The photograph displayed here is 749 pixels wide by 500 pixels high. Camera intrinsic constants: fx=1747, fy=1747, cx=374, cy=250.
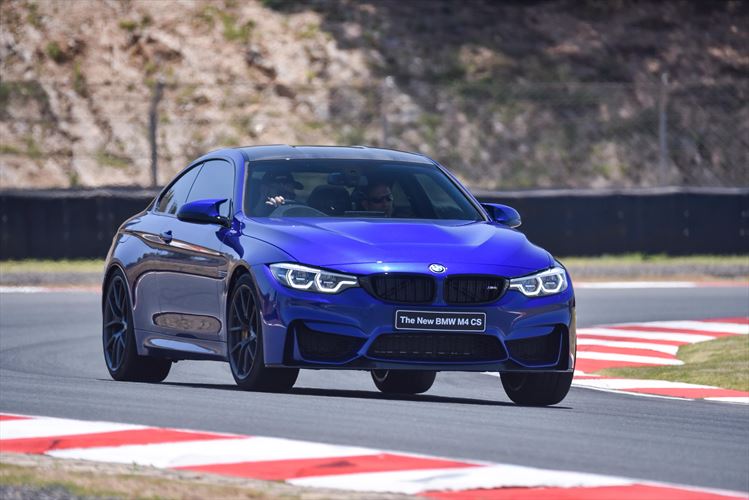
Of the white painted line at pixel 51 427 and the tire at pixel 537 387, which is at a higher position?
the white painted line at pixel 51 427

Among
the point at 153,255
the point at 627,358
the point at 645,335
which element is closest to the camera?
the point at 153,255

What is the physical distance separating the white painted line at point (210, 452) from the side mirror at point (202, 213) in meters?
2.31

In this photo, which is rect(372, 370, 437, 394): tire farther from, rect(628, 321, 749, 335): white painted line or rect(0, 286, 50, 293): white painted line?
rect(0, 286, 50, 293): white painted line

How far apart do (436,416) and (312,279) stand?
3.17 ft

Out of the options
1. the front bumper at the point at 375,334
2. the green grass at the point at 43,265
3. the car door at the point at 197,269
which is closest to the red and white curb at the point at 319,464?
the front bumper at the point at 375,334

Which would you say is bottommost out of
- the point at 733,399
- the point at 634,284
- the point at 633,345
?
the point at 634,284

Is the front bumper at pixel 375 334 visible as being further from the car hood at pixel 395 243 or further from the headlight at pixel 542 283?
the car hood at pixel 395 243

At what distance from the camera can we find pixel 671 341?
619 inches

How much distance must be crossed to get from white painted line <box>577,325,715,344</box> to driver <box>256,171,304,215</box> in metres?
6.15

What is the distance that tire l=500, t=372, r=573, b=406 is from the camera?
32.4 ft

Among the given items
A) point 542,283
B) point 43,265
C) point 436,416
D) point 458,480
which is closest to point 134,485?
point 458,480

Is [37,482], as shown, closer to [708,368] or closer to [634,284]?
[708,368]

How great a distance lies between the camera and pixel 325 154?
1070 cm

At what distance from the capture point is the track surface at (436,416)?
7.80 meters
